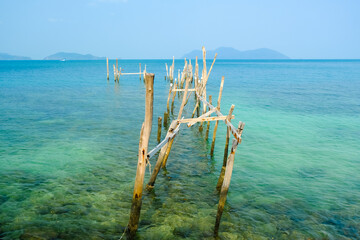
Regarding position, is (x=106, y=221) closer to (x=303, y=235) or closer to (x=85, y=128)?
(x=303, y=235)

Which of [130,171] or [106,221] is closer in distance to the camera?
[106,221]

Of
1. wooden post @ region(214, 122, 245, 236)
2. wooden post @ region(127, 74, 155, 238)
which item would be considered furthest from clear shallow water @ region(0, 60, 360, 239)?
wooden post @ region(127, 74, 155, 238)

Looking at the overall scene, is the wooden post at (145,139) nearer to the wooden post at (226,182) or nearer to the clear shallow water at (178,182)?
the clear shallow water at (178,182)

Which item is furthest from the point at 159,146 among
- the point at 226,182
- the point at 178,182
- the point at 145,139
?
the point at 178,182

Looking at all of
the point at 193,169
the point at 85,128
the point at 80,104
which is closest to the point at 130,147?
the point at 193,169

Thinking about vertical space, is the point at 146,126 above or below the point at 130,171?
above

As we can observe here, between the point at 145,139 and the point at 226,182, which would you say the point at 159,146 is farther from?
the point at 226,182

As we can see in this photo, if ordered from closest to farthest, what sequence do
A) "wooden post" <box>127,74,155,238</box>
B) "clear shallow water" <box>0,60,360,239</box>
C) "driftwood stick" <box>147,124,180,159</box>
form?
1. "wooden post" <box>127,74,155,238</box>
2. "driftwood stick" <box>147,124,180,159</box>
3. "clear shallow water" <box>0,60,360,239</box>

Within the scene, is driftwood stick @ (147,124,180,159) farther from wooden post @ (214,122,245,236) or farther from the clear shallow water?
the clear shallow water

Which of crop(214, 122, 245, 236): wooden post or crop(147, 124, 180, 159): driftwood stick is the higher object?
crop(147, 124, 180, 159): driftwood stick

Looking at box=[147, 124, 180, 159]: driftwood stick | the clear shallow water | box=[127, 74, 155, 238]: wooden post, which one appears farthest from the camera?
the clear shallow water

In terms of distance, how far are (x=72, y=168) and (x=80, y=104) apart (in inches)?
484

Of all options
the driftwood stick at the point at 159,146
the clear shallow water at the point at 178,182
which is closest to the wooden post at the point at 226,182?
the clear shallow water at the point at 178,182

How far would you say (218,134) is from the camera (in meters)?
13.1
